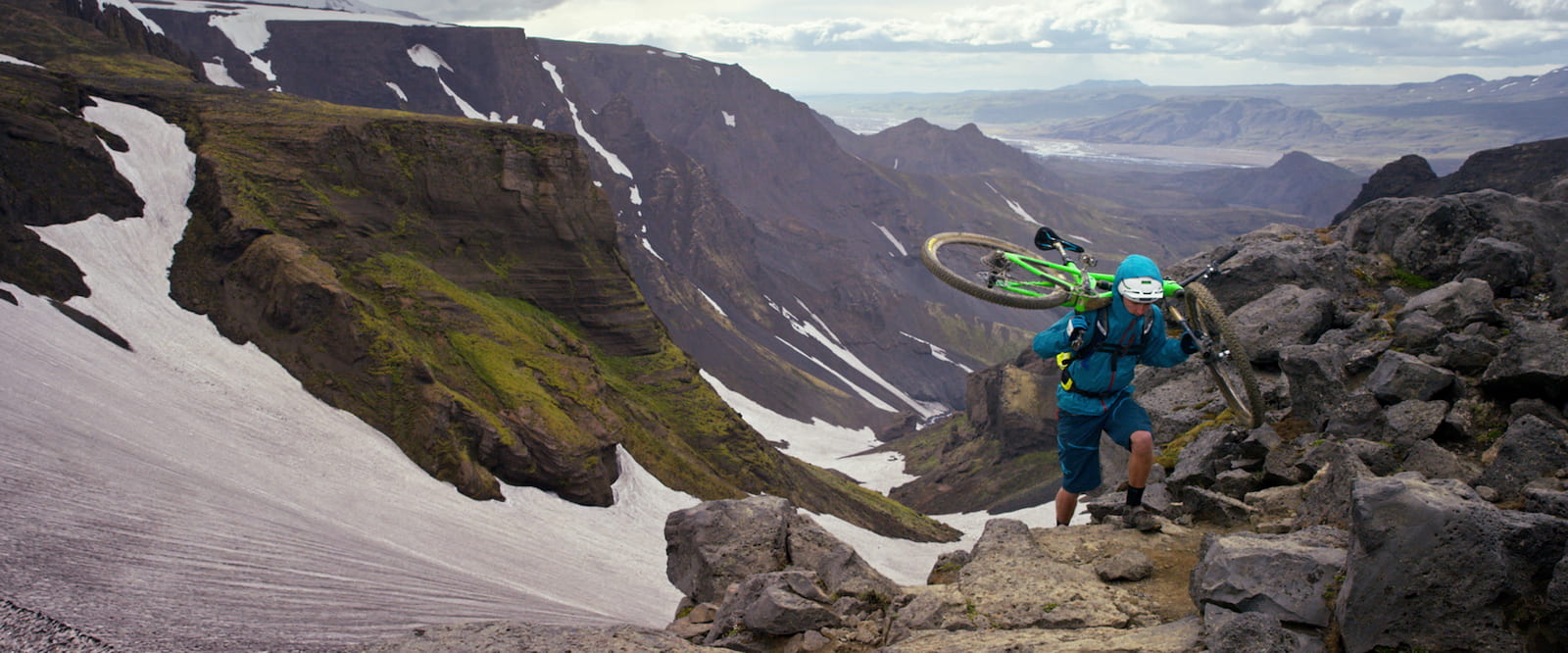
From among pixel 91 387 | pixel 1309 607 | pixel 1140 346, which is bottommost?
pixel 91 387

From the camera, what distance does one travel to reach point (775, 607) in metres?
10.1

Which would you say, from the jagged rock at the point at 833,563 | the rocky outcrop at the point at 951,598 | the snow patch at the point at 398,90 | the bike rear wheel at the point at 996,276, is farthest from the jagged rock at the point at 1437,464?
the snow patch at the point at 398,90

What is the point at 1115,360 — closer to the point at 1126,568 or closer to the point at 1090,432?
the point at 1090,432

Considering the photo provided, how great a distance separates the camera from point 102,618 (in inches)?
339

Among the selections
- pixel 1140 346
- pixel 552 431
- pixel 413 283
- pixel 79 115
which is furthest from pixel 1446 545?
pixel 79 115

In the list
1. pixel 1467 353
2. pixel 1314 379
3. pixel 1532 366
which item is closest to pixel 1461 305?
pixel 1467 353

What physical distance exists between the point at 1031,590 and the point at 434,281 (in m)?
52.4

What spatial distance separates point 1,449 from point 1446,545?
62.6 feet

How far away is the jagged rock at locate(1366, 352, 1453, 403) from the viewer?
1223 centimetres

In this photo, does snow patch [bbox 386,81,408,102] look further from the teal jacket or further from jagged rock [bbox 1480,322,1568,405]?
jagged rock [bbox 1480,322,1568,405]

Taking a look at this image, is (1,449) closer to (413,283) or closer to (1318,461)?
(1318,461)

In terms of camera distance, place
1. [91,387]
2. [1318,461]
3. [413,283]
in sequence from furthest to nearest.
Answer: [413,283]
[91,387]
[1318,461]

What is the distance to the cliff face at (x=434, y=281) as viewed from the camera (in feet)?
147

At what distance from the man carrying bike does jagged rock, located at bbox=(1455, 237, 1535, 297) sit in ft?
30.2
